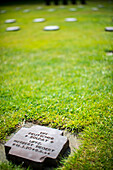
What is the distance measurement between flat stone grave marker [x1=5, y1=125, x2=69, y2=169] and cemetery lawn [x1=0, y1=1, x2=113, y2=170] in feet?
0.41

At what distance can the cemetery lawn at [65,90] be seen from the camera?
1.89m

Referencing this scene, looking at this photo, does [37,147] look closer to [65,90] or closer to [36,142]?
[36,142]

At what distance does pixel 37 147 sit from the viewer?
1749 millimetres

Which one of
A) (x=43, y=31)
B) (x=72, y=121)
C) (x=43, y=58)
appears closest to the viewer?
(x=72, y=121)

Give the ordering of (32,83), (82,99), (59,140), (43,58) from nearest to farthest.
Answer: (59,140)
(82,99)
(32,83)
(43,58)

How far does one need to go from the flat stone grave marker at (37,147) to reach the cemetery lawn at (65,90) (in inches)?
4.9

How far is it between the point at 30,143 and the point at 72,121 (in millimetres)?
603

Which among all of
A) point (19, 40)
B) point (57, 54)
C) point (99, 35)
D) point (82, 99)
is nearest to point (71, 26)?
point (99, 35)

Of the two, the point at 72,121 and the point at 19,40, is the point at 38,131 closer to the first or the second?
the point at 72,121

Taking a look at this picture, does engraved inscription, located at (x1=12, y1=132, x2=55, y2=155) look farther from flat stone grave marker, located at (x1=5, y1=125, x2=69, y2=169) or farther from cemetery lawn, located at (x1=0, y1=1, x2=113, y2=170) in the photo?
cemetery lawn, located at (x1=0, y1=1, x2=113, y2=170)

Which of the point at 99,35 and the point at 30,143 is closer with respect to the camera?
the point at 30,143

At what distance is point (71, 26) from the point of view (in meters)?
6.88

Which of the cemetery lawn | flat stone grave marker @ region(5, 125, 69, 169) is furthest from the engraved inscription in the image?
the cemetery lawn

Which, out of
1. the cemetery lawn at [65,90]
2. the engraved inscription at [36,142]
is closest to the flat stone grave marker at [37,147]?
the engraved inscription at [36,142]
